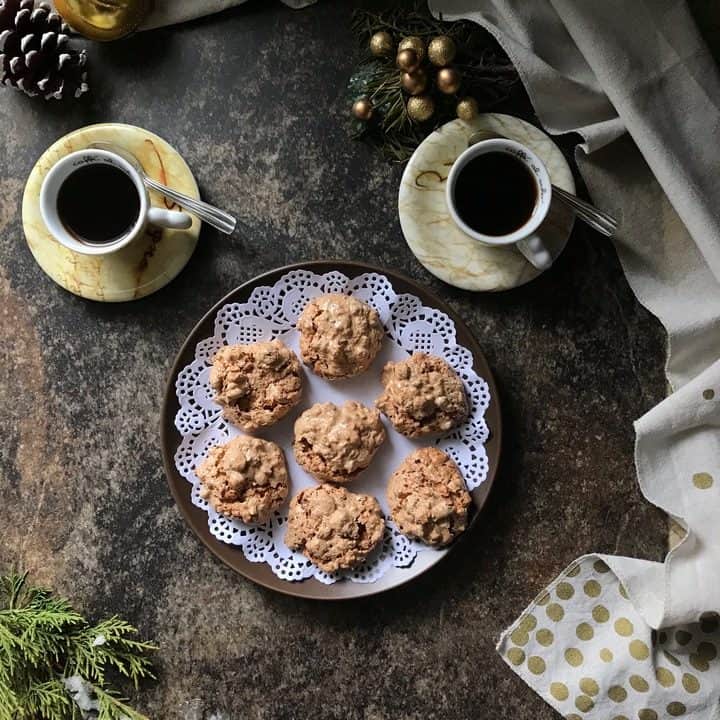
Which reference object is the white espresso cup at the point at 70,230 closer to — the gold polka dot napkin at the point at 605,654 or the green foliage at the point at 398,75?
the green foliage at the point at 398,75

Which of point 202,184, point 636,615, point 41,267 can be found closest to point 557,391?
point 636,615

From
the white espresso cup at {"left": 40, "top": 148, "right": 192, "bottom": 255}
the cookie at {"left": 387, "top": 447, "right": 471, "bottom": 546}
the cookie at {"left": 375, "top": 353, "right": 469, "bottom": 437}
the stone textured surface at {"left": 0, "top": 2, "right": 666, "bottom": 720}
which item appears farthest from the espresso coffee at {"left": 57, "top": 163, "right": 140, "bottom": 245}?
the cookie at {"left": 387, "top": 447, "right": 471, "bottom": 546}

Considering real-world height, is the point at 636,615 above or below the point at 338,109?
below

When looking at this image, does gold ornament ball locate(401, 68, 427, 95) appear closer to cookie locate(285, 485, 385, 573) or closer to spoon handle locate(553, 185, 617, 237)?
spoon handle locate(553, 185, 617, 237)

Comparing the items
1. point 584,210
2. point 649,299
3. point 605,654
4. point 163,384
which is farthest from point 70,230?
point 605,654

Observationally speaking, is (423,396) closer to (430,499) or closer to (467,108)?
(430,499)

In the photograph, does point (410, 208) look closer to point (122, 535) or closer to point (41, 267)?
point (41, 267)

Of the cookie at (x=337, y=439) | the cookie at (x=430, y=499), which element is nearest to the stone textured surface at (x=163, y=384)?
the cookie at (x=430, y=499)
